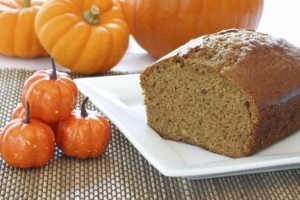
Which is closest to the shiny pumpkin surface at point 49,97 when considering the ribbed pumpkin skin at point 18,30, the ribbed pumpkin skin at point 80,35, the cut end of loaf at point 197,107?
the cut end of loaf at point 197,107

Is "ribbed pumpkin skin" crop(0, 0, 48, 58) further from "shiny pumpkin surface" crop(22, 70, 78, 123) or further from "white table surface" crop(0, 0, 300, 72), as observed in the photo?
"shiny pumpkin surface" crop(22, 70, 78, 123)

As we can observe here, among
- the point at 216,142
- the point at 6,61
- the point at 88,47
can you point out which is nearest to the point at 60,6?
the point at 88,47

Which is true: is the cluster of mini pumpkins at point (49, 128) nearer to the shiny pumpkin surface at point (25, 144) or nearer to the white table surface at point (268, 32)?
the shiny pumpkin surface at point (25, 144)

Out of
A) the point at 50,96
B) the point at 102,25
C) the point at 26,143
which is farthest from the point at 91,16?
the point at 26,143

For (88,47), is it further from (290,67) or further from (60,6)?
(290,67)

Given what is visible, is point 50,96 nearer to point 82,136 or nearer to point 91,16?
point 82,136

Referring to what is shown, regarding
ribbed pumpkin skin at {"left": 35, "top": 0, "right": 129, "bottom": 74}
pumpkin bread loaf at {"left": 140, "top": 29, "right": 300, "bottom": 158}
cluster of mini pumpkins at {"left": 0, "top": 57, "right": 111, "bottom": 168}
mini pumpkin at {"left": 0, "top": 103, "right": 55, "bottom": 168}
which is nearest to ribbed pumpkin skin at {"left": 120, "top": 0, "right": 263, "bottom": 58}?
ribbed pumpkin skin at {"left": 35, "top": 0, "right": 129, "bottom": 74}
